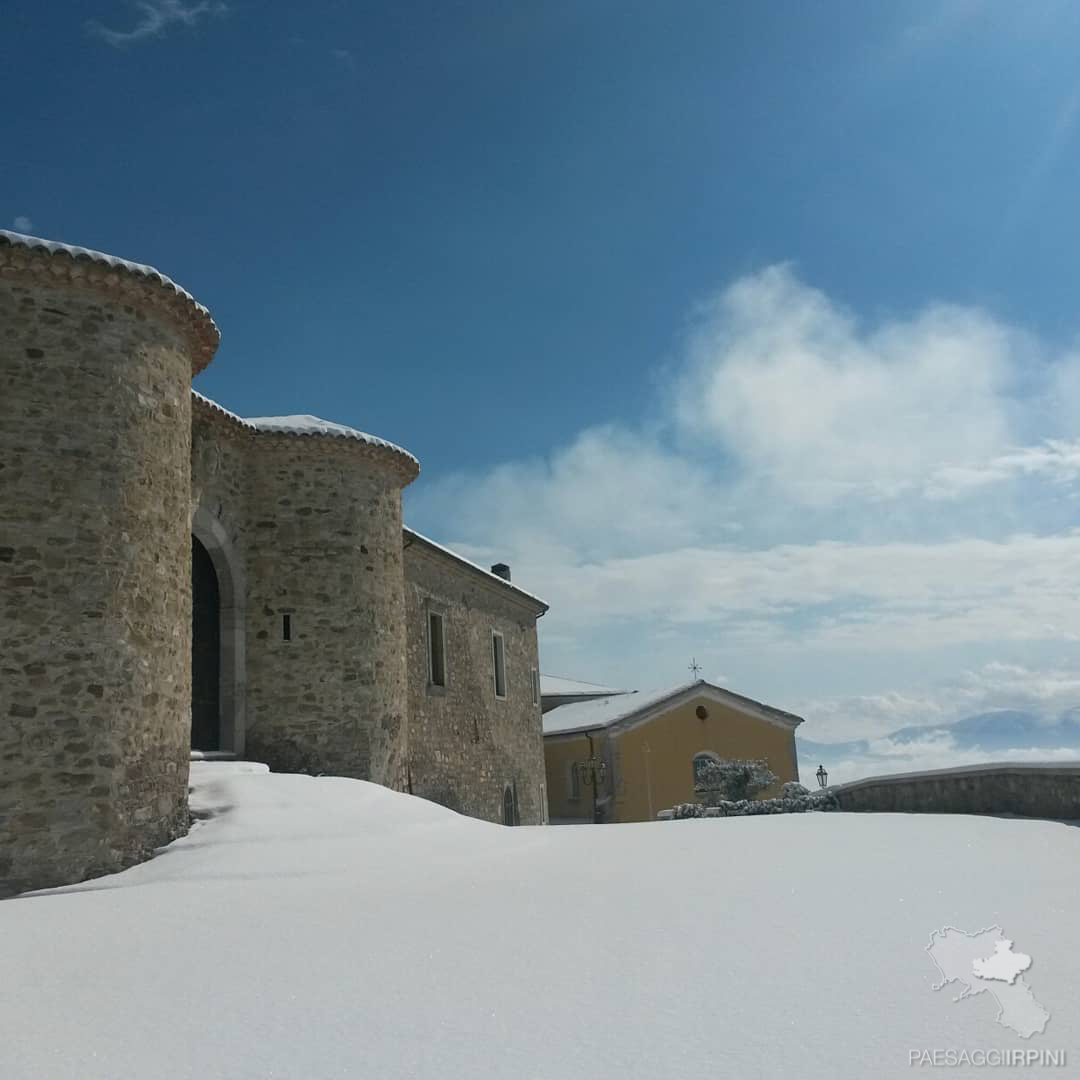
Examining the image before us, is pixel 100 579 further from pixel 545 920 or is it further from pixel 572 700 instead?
pixel 572 700

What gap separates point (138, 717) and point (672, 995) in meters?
5.87

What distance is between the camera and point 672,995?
3.96m

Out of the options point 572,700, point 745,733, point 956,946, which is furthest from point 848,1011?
point 572,700

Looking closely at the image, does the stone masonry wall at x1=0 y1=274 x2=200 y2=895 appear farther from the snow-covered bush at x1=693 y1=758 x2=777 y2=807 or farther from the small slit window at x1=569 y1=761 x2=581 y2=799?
the small slit window at x1=569 y1=761 x2=581 y2=799

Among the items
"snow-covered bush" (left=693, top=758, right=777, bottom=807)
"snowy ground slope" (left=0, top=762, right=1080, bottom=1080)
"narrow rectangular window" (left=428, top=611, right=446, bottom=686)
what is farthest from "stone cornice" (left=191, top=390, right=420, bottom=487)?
"snow-covered bush" (left=693, top=758, right=777, bottom=807)

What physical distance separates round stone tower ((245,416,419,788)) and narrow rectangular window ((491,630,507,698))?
672 centimetres

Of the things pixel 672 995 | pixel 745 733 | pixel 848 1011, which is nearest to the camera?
pixel 848 1011

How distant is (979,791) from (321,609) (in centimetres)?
792

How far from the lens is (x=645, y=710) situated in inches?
1089

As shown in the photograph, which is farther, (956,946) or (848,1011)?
(956,946)

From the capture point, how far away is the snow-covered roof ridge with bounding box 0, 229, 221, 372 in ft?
26.9

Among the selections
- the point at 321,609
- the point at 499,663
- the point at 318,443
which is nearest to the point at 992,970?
the point at 321,609

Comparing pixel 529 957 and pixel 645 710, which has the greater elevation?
pixel 645 710

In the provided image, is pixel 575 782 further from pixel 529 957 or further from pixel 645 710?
pixel 529 957
